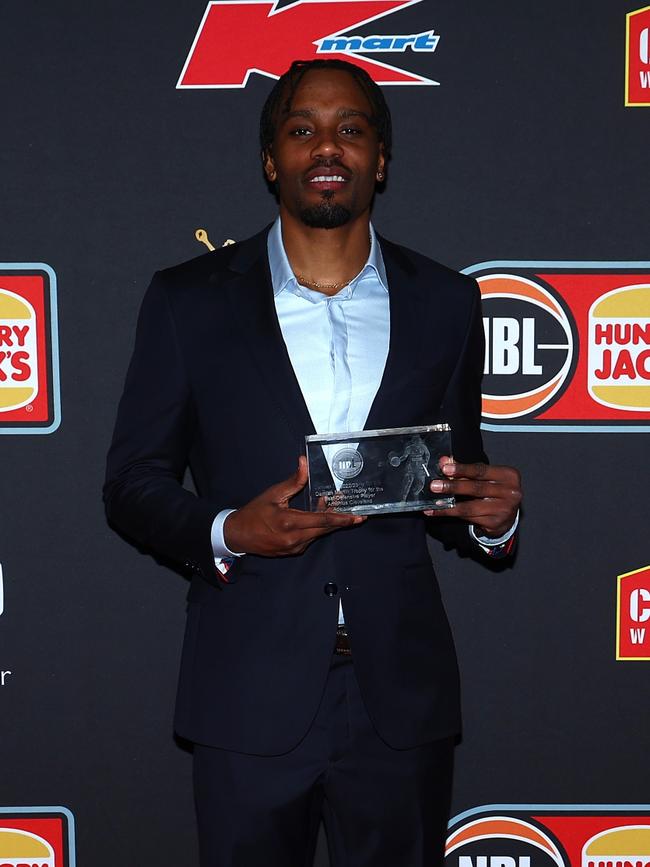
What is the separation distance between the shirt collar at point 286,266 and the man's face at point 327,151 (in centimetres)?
8

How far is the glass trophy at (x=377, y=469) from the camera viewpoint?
1559 millimetres

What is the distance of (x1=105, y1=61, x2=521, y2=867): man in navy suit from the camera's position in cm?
174

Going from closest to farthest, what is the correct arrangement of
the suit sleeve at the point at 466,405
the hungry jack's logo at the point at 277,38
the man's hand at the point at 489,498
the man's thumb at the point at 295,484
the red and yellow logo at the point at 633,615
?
the man's thumb at the point at 295,484
the man's hand at the point at 489,498
the suit sleeve at the point at 466,405
the hungry jack's logo at the point at 277,38
the red and yellow logo at the point at 633,615

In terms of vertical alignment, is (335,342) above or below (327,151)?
below

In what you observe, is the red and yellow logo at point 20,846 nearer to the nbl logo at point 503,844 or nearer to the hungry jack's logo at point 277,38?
the nbl logo at point 503,844

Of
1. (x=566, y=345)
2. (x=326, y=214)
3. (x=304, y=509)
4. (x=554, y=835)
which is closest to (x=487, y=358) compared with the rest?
(x=566, y=345)

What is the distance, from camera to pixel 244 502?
178 centimetres

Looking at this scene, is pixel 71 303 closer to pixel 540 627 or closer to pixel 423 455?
pixel 423 455

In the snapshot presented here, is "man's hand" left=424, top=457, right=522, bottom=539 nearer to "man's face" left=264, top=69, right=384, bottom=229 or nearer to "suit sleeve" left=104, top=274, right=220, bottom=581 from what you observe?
"suit sleeve" left=104, top=274, right=220, bottom=581

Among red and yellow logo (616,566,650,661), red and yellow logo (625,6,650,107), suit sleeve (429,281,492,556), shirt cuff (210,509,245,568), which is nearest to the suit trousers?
shirt cuff (210,509,245,568)

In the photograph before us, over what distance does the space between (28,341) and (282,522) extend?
1123 millimetres

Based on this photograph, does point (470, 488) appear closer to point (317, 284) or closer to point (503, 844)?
point (317, 284)

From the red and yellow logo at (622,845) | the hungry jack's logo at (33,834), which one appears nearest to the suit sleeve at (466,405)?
the red and yellow logo at (622,845)

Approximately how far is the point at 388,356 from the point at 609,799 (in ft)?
4.98
